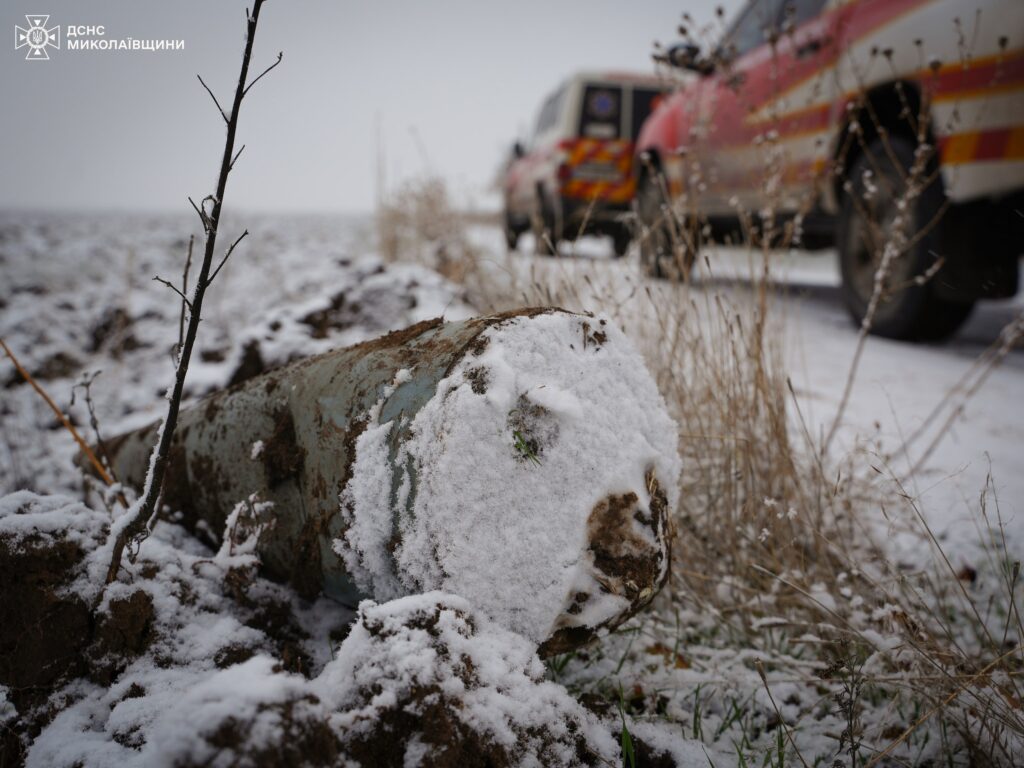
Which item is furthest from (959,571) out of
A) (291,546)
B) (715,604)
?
(291,546)

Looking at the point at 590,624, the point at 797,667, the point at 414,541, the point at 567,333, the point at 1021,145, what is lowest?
the point at 797,667

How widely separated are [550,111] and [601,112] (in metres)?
Answer: 1.01

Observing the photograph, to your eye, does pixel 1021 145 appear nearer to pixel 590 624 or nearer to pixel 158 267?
pixel 590 624

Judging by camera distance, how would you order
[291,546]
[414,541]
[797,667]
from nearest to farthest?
[414,541] → [291,546] → [797,667]

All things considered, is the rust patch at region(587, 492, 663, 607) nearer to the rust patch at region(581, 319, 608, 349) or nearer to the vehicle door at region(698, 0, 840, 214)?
the rust patch at region(581, 319, 608, 349)

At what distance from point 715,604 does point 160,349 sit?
13.4ft

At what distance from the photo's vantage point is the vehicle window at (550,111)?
22.5 feet

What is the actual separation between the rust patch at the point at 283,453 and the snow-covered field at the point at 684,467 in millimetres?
188

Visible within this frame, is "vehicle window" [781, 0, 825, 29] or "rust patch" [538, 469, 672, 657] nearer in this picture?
"rust patch" [538, 469, 672, 657]

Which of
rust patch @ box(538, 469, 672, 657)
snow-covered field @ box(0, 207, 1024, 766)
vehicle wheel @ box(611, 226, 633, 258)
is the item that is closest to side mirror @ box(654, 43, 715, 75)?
snow-covered field @ box(0, 207, 1024, 766)

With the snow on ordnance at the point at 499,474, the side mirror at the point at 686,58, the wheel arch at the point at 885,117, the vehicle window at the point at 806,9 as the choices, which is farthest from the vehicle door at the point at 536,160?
the snow on ordnance at the point at 499,474

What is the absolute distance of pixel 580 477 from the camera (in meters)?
0.88

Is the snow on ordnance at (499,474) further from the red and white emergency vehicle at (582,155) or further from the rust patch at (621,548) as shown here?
the red and white emergency vehicle at (582,155)

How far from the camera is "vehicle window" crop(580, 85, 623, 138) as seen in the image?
21.0 ft
